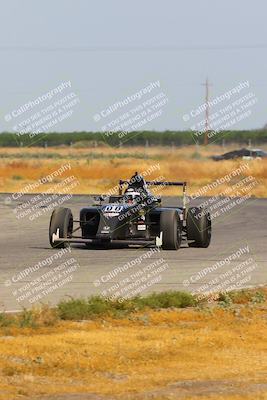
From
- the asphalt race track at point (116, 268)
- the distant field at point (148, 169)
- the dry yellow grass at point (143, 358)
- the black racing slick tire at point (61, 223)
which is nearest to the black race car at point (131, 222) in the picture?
the black racing slick tire at point (61, 223)

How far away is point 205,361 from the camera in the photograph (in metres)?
12.5

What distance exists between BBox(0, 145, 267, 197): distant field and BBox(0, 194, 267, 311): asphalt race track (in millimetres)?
26084

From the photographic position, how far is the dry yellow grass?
10875 millimetres

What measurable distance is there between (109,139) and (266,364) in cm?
7810

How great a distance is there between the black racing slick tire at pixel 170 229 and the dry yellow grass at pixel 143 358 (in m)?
8.82

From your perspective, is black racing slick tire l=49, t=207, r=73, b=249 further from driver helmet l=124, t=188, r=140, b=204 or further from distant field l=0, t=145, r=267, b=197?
distant field l=0, t=145, r=267, b=197

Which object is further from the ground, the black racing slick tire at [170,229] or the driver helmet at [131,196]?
the driver helmet at [131,196]

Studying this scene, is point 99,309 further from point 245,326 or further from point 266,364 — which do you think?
point 266,364

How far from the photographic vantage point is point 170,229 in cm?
2481

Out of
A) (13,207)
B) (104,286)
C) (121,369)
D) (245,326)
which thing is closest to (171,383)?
(121,369)

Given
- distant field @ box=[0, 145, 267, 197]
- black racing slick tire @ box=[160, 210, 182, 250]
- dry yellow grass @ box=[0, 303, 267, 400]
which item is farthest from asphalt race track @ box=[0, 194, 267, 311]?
distant field @ box=[0, 145, 267, 197]

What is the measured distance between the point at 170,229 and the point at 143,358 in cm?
1235

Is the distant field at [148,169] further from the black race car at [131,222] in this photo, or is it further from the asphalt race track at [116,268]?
the black race car at [131,222]

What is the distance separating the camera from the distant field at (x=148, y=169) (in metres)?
57.9
